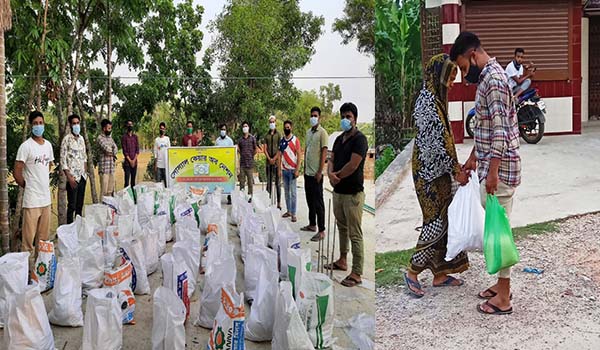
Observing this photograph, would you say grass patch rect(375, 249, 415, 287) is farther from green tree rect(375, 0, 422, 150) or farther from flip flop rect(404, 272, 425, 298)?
green tree rect(375, 0, 422, 150)

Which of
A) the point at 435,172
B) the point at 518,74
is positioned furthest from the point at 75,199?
the point at 518,74

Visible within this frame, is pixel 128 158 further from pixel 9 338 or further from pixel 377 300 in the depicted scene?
pixel 377 300

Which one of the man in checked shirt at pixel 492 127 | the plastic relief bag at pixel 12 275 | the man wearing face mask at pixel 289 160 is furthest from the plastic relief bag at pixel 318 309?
the plastic relief bag at pixel 12 275

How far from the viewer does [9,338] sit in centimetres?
170

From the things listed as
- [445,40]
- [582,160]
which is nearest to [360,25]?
[445,40]

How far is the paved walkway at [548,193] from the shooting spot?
1.70 metres

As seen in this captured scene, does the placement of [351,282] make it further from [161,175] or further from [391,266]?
[161,175]

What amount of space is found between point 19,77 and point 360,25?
95 centimetres

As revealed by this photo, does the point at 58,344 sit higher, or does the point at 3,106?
the point at 3,106

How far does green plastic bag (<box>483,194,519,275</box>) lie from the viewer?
161 cm

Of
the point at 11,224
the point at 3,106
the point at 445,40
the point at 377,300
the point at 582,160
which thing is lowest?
the point at 377,300

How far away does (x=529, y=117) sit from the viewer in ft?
5.33

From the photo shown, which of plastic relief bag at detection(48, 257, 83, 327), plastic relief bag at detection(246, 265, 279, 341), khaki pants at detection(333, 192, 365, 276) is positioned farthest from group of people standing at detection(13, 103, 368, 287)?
plastic relief bag at detection(246, 265, 279, 341)

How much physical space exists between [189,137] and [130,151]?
0.18 metres
